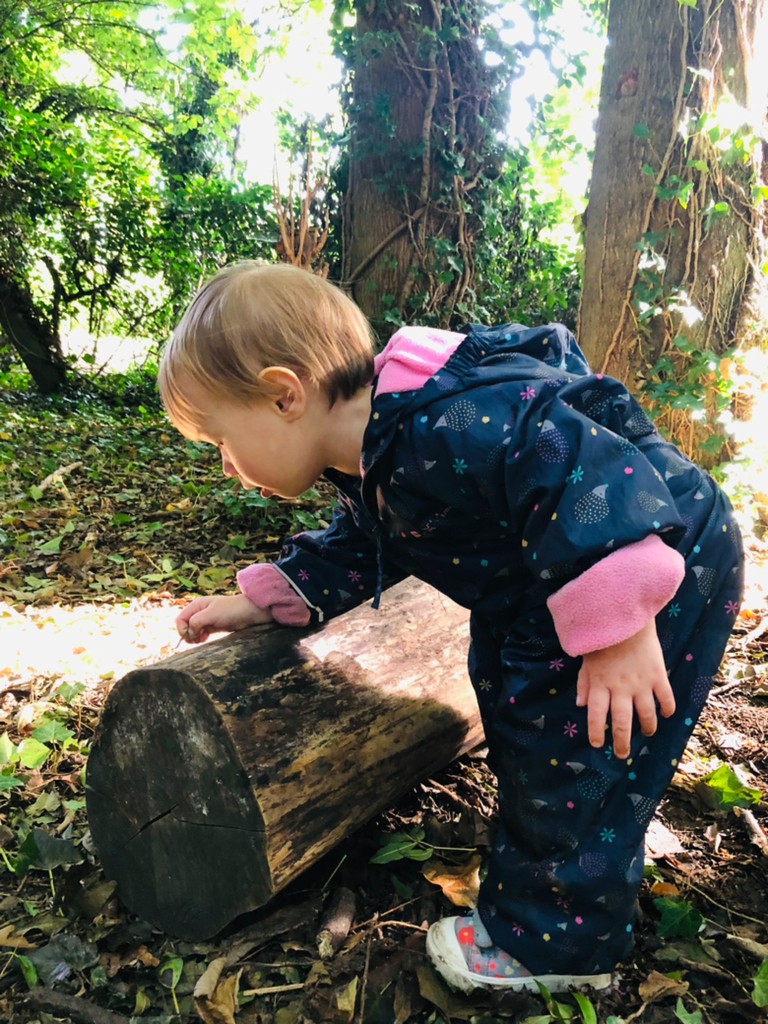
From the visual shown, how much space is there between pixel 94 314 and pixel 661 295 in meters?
7.27

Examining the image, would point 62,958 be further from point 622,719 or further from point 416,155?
point 416,155

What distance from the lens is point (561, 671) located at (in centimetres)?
142

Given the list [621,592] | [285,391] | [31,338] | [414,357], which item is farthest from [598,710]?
[31,338]

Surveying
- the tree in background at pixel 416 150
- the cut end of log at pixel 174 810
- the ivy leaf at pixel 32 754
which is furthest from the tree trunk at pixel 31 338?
the cut end of log at pixel 174 810

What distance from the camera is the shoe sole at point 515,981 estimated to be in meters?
1.46

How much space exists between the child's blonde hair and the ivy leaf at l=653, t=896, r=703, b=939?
4.36 ft

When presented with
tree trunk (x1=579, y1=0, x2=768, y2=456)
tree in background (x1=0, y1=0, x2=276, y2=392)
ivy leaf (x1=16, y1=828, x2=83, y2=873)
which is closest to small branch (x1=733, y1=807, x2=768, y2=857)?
ivy leaf (x1=16, y1=828, x2=83, y2=873)

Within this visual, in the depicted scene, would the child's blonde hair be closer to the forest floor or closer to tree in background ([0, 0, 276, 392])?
the forest floor

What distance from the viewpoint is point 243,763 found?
1427mm

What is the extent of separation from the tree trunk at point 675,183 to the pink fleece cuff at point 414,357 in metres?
2.60

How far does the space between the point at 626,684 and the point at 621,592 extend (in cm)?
19

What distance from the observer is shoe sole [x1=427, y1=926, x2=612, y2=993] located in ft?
4.77

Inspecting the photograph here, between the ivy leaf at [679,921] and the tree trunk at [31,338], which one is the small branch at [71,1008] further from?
the tree trunk at [31,338]

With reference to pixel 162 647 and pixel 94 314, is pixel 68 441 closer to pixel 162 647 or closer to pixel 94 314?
pixel 94 314
